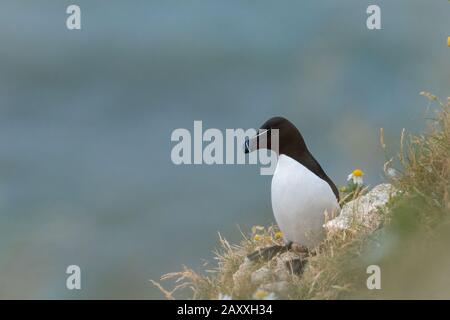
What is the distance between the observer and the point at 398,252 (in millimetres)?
7391

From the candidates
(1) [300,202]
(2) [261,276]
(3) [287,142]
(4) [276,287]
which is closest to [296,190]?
(1) [300,202]

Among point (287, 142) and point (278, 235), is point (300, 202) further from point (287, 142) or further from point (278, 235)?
point (278, 235)

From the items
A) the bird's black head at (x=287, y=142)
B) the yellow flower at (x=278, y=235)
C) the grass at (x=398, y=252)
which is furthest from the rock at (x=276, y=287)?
the yellow flower at (x=278, y=235)

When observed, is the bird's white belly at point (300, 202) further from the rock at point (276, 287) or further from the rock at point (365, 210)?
the rock at point (276, 287)

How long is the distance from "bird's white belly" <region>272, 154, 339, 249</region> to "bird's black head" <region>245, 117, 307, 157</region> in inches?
4.4

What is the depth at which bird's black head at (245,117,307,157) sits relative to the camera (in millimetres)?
9672

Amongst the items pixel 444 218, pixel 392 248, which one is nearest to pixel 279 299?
pixel 392 248

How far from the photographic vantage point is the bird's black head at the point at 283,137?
9.67m

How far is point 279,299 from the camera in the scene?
7590 mm

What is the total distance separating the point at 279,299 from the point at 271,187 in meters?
2.41

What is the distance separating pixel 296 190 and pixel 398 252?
7.38ft

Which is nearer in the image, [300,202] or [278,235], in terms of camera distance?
[300,202]

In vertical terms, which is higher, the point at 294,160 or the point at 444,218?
the point at 294,160
